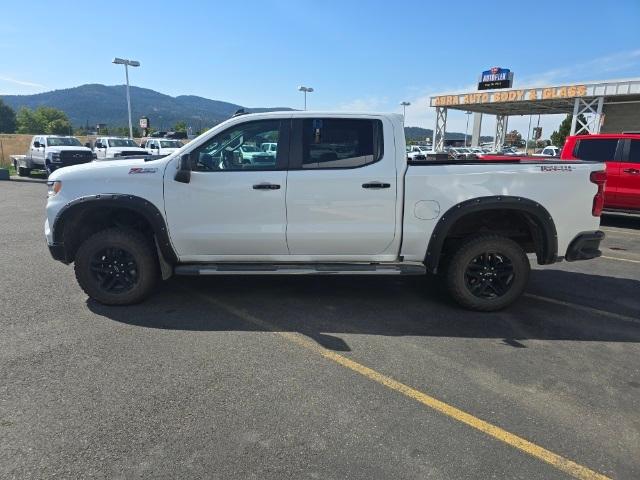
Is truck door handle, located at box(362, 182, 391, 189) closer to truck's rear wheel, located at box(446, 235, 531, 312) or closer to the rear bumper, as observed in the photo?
truck's rear wheel, located at box(446, 235, 531, 312)

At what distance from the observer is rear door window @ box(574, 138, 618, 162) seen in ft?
34.0

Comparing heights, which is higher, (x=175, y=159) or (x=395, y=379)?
(x=175, y=159)

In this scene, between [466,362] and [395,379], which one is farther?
[466,362]

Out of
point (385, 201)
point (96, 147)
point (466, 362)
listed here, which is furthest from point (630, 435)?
point (96, 147)

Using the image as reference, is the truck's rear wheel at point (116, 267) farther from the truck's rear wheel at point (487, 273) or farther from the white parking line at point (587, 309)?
the white parking line at point (587, 309)

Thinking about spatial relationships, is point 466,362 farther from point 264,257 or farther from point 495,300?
point 264,257

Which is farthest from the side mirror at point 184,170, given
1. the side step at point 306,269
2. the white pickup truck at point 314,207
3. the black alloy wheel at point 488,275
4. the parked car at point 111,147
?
the parked car at point 111,147

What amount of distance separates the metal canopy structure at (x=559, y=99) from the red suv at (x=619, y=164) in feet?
55.9

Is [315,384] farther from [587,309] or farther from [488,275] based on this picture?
[587,309]

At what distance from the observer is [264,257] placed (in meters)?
4.80

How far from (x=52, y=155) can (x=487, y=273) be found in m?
20.0

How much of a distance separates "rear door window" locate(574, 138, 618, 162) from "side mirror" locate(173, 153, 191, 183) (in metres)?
9.60

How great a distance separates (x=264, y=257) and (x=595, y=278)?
183 inches

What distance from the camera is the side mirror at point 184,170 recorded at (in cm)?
447
